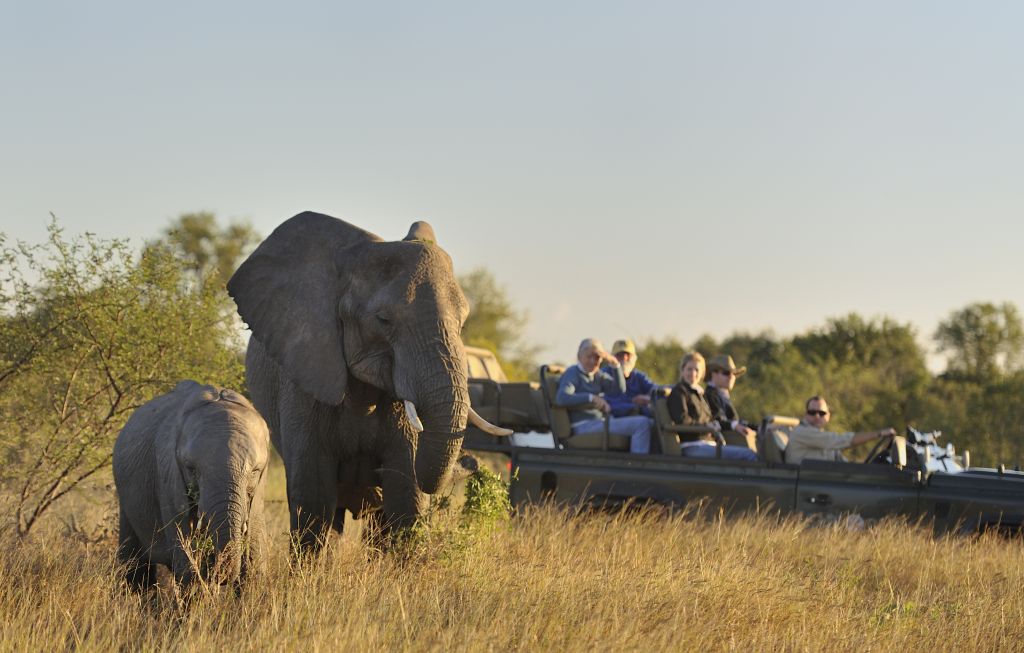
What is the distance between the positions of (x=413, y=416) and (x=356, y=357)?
0.70 m

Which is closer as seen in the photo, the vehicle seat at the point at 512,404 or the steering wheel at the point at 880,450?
the steering wheel at the point at 880,450

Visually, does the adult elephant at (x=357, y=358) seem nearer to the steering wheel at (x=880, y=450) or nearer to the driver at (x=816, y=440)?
the driver at (x=816, y=440)

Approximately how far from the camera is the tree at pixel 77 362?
10461 mm

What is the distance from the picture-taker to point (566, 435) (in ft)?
40.8

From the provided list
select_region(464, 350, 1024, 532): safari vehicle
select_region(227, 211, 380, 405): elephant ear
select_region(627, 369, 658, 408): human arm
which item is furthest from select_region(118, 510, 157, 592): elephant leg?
select_region(627, 369, 658, 408): human arm

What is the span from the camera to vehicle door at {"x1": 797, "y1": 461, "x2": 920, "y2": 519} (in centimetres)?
1142

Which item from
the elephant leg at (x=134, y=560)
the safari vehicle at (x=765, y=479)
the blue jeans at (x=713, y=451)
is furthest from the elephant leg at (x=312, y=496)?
the blue jeans at (x=713, y=451)

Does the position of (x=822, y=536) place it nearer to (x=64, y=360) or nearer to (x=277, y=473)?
(x=64, y=360)

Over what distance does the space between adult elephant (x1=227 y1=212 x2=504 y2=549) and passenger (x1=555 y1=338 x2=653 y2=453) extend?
3.71 m

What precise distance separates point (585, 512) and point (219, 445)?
5148mm

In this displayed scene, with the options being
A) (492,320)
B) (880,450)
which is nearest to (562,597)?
(880,450)

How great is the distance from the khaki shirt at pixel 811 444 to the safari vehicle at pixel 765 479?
0.11 meters

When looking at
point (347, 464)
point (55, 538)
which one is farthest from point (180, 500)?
point (55, 538)

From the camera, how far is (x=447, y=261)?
818cm
